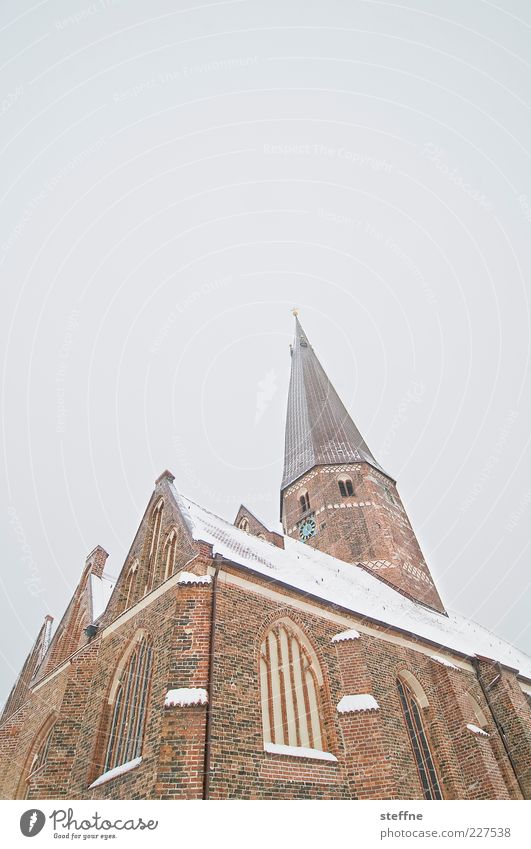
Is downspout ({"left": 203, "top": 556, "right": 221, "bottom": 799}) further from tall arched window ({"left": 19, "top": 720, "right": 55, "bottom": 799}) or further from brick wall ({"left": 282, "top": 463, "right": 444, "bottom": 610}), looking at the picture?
brick wall ({"left": 282, "top": 463, "right": 444, "bottom": 610})

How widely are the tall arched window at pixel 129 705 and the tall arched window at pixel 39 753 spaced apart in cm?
283

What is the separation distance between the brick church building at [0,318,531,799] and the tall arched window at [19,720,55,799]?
3cm

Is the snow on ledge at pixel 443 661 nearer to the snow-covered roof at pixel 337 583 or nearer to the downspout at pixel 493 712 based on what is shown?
the snow-covered roof at pixel 337 583

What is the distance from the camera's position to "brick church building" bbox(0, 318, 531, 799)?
8625 millimetres

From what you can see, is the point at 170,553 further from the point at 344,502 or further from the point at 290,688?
the point at 344,502

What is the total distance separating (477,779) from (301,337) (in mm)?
38635

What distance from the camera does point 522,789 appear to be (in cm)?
1247

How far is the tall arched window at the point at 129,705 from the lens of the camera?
9377mm

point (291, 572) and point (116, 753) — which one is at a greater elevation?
point (291, 572)

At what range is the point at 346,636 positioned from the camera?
39.6 ft

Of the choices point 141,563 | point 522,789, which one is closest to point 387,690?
point 522,789
